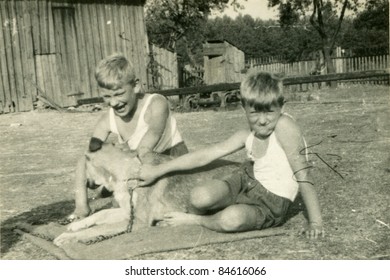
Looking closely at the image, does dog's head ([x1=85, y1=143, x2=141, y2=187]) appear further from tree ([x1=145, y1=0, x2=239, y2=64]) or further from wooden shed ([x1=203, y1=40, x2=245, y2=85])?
tree ([x1=145, y1=0, x2=239, y2=64])

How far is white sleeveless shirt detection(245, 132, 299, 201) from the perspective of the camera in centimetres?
340

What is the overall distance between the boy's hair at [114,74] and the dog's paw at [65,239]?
112 centimetres

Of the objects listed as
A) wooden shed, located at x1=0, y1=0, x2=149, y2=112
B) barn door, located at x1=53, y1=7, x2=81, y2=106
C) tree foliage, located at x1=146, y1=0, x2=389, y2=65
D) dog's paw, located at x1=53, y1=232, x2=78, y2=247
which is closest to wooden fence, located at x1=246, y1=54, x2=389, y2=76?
tree foliage, located at x1=146, y1=0, x2=389, y2=65

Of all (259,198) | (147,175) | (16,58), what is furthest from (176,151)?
(16,58)

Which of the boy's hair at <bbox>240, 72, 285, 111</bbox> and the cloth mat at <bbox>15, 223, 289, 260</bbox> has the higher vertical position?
the boy's hair at <bbox>240, 72, 285, 111</bbox>

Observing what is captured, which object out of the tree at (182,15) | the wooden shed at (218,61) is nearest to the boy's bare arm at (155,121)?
the wooden shed at (218,61)

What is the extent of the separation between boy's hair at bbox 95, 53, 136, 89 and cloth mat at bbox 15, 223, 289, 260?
3.65ft

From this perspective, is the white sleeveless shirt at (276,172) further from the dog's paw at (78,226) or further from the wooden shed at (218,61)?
the wooden shed at (218,61)

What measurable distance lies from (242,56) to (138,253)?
1809 cm

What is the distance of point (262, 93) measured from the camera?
330 cm

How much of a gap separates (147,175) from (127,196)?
0.20 m

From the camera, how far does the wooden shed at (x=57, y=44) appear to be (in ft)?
47.0

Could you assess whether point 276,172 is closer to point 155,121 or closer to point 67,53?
point 155,121

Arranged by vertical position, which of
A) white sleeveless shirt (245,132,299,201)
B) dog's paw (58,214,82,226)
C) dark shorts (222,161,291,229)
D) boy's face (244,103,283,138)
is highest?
boy's face (244,103,283,138)
